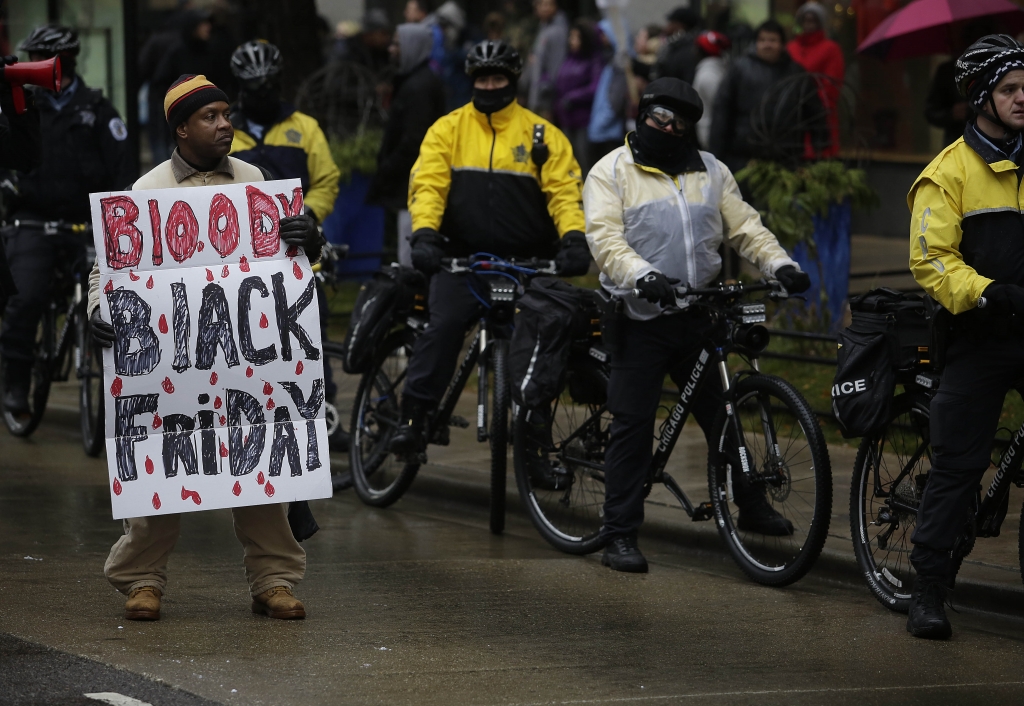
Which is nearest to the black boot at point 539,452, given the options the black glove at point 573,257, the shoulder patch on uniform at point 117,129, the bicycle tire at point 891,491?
the black glove at point 573,257

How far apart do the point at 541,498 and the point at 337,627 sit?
6.51 ft

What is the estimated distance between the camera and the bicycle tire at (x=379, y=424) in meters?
8.66

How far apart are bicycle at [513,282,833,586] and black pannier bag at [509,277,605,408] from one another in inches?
7.8

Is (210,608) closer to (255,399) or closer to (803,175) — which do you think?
(255,399)

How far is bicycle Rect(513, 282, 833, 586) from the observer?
263 inches

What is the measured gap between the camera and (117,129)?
9930mm

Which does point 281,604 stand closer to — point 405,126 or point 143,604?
point 143,604

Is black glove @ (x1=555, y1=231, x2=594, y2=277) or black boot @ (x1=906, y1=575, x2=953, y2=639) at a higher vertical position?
black glove @ (x1=555, y1=231, x2=594, y2=277)

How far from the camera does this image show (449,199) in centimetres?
810

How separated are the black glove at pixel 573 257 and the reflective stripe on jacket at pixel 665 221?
1.89ft

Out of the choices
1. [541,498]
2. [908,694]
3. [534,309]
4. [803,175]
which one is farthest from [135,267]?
[803,175]

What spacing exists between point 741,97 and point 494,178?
482 centimetres

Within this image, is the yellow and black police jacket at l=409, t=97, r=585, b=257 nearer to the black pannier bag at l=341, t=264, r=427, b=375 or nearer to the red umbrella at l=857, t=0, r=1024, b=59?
the black pannier bag at l=341, t=264, r=427, b=375

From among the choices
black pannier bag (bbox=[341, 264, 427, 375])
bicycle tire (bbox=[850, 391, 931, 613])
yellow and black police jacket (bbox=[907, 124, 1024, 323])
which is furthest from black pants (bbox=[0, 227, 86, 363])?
yellow and black police jacket (bbox=[907, 124, 1024, 323])
